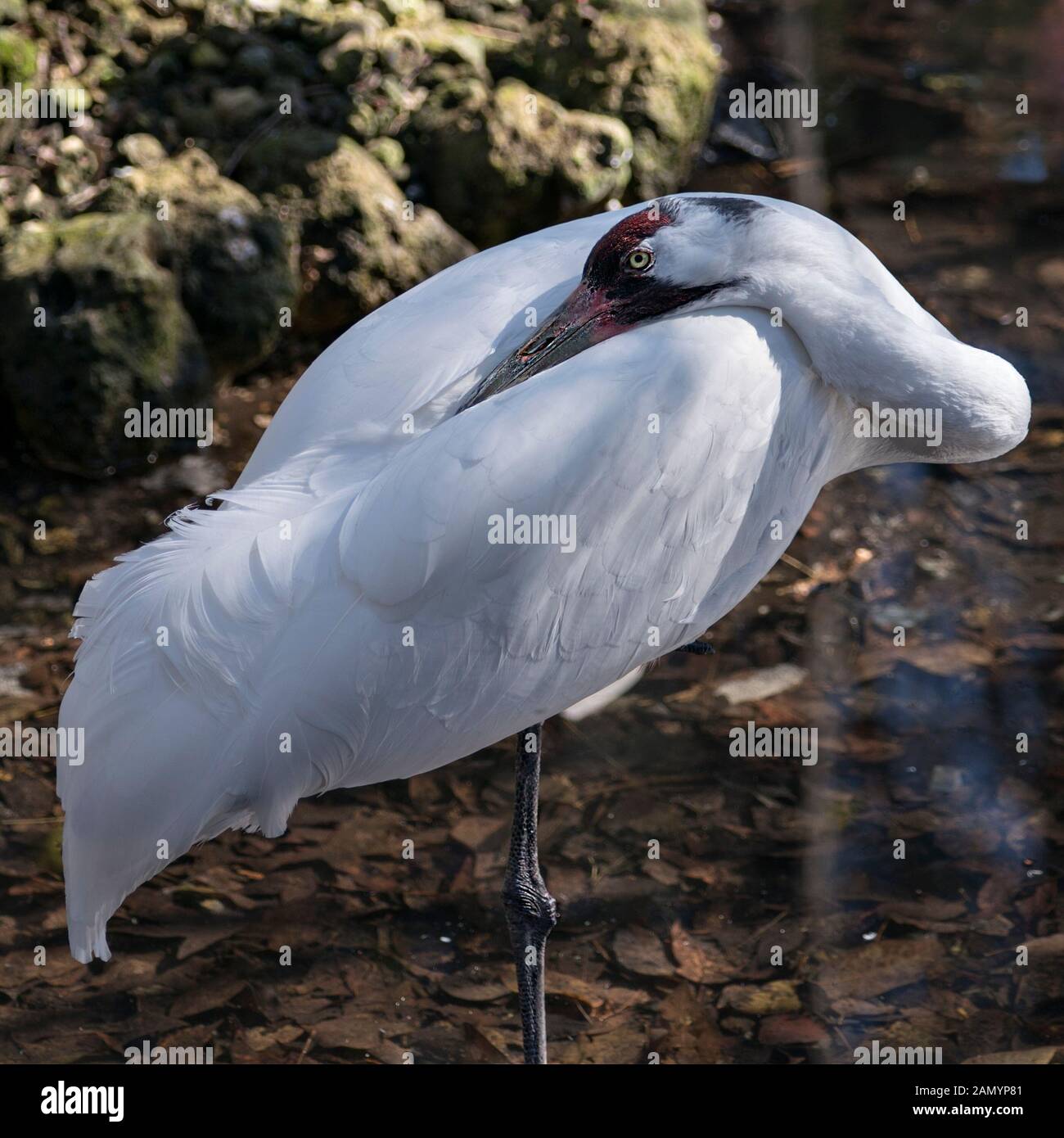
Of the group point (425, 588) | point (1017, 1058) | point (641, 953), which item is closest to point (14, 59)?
point (425, 588)

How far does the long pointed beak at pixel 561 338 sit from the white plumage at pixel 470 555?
5cm

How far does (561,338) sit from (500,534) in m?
0.41

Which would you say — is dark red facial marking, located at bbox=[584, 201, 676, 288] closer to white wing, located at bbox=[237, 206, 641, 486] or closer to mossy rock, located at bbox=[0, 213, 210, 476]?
white wing, located at bbox=[237, 206, 641, 486]

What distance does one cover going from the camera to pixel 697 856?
12.1 ft

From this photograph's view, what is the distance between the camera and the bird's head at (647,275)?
8.52 feet

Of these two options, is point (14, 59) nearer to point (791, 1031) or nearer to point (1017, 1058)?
point (791, 1031)

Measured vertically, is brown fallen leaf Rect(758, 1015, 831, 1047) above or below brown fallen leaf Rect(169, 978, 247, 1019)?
below

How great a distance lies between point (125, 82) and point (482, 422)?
171 inches

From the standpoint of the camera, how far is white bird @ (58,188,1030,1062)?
8.27 ft

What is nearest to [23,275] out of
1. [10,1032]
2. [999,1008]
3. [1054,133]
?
[10,1032]

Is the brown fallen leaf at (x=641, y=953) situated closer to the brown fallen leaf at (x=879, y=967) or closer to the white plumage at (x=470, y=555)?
the brown fallen leaf at (x=879, y=967)

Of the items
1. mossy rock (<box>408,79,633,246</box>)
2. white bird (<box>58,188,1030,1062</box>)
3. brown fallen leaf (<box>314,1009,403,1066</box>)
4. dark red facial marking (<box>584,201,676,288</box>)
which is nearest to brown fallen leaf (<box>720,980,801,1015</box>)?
brown fallen leaf (<box>314,1009,403,1066</box>)

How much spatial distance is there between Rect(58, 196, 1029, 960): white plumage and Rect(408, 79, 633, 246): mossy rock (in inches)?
125

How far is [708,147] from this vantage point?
6945 millimetres
